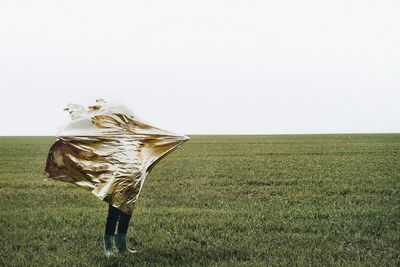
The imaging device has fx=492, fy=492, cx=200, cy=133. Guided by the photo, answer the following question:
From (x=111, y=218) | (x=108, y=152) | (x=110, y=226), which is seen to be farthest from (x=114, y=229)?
(x=108, y=152)

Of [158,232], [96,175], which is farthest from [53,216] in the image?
[96,175]

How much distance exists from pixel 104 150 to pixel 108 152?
3.2 inches

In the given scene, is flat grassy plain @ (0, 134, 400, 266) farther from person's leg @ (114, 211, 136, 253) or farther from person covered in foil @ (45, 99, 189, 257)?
person covered in foil @ (45, 99, 189, 257)

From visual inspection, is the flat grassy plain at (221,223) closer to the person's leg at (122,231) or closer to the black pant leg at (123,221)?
the person's leg at (122,231)

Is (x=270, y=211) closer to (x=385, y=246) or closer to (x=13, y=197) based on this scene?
(x=385, y=246)

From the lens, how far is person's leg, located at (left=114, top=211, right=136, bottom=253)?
7.91m

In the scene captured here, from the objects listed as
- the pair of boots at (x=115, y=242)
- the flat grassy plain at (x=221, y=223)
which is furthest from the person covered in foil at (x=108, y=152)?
the flat grassy plain at (x=221, y=223)

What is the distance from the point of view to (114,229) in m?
8.04

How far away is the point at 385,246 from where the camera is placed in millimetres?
8875

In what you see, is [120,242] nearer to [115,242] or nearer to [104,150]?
[115,242]

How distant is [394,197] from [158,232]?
7.96 m

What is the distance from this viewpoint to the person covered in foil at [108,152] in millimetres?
7629

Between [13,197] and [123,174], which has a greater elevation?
[123,174]

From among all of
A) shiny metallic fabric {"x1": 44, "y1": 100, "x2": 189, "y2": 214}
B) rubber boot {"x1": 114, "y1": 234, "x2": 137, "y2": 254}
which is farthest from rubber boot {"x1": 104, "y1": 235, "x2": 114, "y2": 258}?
shiny metallic fabric {"x1": 44, "y1": 100, "x2": 189, "y2": 214}
